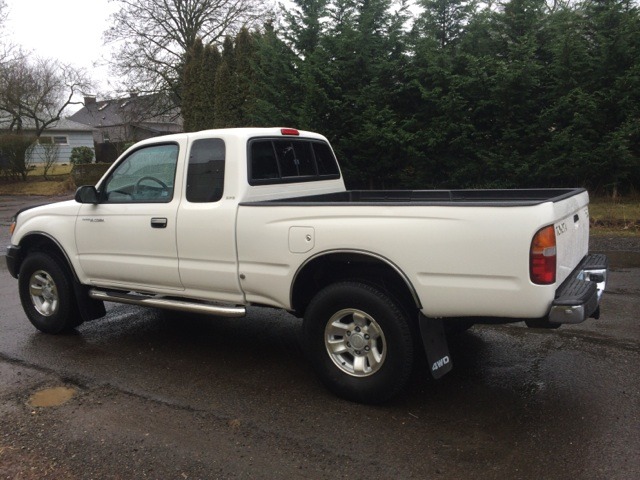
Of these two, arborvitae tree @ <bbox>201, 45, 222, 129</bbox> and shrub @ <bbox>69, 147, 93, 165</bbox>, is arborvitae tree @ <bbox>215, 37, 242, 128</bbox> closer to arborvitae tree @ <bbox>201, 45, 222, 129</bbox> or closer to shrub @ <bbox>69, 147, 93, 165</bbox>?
arborvitae tree @ <bbox>201, 45, 222, 129</bbox>

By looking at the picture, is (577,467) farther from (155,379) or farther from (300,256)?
(155,379)

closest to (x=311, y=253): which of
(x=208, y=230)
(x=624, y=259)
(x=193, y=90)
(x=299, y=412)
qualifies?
(x=208, y=230)

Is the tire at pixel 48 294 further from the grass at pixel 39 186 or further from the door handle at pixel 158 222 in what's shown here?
the grass at pixel 39 186

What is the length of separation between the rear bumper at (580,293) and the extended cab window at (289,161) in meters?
2.41

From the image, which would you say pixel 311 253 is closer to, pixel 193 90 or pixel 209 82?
pixel 209 82

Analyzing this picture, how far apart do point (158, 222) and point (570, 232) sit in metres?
3.17

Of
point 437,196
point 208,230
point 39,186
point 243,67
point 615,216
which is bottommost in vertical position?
point 615,216

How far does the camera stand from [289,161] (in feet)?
16.5

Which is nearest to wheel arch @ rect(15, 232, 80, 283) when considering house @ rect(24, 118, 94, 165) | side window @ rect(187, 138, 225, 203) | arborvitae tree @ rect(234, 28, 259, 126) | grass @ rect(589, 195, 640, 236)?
side window @ rect(187, 138, 225, 203)

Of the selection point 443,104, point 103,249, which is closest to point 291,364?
point 103,249

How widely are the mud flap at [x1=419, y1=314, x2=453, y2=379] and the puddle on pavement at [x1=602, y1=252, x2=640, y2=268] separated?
5211 millimetres

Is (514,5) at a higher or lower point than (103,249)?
higher

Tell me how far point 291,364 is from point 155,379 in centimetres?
111

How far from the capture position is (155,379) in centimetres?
440
